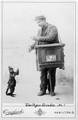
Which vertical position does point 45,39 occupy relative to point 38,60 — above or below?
above

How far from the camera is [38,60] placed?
3.74 ft

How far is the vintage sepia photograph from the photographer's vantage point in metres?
1.13

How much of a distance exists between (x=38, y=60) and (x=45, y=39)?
11cm

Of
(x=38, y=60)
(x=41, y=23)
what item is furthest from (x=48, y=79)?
(x=41, y=23)

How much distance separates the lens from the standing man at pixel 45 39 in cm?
113

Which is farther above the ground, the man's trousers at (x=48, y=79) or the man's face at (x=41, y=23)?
the man's face at (x=41, y=23)

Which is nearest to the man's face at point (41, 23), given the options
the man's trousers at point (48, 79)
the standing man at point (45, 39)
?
the standing man at point (45, 39)

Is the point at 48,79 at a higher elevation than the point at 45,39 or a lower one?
lower

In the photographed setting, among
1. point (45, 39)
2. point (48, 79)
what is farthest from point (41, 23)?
point (48, 79)

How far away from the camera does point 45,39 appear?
1.13m

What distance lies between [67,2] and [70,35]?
163 mm

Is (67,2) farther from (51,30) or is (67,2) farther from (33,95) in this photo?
(33,95)

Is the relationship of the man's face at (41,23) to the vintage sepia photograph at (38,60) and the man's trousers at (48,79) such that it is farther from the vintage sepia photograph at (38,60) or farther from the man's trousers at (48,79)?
the man's trousers at (48,79)

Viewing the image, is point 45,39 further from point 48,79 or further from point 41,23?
point 48,79
